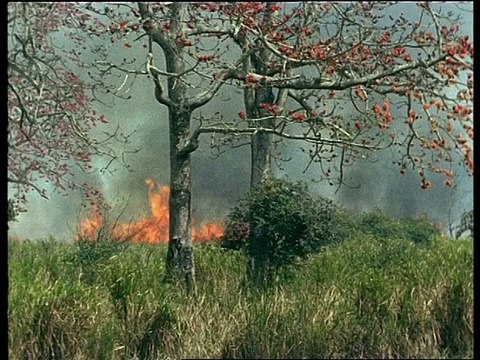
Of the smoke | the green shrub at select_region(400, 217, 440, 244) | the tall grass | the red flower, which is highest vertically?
the red flower

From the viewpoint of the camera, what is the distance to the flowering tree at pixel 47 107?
20.1ft

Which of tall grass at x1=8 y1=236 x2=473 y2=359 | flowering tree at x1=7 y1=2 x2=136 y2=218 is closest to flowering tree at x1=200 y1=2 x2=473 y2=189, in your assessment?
tall grass at x1=8 y1=236 x2=473 y2=359

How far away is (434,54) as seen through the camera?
20.0 ft

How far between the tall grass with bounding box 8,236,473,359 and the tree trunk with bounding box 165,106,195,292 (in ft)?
0.29

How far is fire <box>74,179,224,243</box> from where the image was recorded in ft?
20.4

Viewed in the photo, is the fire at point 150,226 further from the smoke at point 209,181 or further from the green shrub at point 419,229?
the green shrub at point 419,229

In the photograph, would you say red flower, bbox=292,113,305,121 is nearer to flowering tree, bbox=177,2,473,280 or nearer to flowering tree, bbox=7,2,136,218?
flowering tree, bbox=177,2,473,280

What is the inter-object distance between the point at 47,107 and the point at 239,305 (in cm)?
197

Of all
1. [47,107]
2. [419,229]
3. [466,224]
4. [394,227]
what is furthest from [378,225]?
[47,107]

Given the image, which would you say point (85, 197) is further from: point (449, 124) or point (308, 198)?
point (449, 124)

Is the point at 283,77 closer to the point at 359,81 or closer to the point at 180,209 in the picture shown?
the point at 359,81

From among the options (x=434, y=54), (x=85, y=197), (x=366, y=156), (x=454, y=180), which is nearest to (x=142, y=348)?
(x=85, y=197)

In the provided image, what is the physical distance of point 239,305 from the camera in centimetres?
605

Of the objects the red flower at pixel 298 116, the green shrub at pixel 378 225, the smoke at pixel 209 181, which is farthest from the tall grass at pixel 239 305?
the red flower at pixel 298 116
